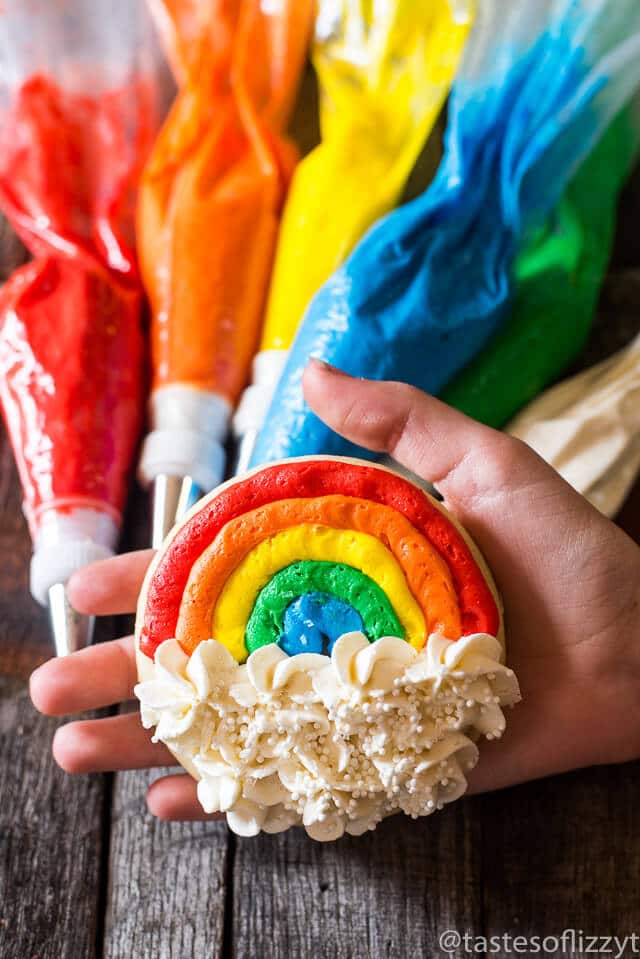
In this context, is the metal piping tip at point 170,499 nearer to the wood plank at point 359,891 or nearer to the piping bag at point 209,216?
the piping bag at point 209,216

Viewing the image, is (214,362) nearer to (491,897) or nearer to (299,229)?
(299,229)

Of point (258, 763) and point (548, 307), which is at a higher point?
point (548, 307)

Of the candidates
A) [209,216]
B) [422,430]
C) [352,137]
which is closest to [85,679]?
[422,430]

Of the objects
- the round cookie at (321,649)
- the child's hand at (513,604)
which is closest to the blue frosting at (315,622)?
the round cookie at (321,649)

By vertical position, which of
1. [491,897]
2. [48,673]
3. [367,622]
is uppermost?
[367,622]

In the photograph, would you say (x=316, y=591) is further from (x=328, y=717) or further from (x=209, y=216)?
(x=209, y=216)

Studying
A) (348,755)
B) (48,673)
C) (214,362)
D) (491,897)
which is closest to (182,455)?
(214,362)
